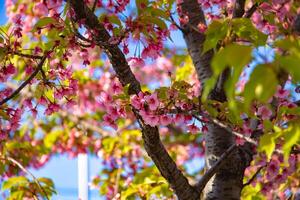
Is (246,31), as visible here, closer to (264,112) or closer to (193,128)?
(264,112)

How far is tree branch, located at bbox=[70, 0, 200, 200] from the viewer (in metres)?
1.52

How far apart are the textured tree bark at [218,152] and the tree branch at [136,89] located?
0.18 meters

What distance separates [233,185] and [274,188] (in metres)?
0.50

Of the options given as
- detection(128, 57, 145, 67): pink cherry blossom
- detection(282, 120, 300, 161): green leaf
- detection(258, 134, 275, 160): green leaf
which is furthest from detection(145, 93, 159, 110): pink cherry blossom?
detection(282, 120, 300, 161): green leaf

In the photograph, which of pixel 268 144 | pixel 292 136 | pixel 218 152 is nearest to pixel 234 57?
pixel 292 136

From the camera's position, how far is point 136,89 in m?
1.59

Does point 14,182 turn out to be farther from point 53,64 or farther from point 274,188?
point 274,188

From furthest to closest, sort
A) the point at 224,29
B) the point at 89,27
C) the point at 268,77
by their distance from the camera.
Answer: the point at 89,27, the point at 224,29, the point at 268,77

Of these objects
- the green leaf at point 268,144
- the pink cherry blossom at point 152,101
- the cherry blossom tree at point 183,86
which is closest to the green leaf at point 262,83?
the cherry blossom tree at point 183,86

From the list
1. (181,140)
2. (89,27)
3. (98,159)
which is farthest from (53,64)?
(181,140)

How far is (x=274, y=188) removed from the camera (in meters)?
2.32

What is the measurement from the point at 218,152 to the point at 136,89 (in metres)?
0.53

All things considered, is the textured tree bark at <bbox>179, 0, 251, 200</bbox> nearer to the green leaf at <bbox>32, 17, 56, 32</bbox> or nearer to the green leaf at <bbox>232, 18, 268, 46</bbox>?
the green leaf at <bbox>232, 18, 268, 46</bbox>

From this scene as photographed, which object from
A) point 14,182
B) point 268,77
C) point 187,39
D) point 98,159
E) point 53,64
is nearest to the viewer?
point 268,77
